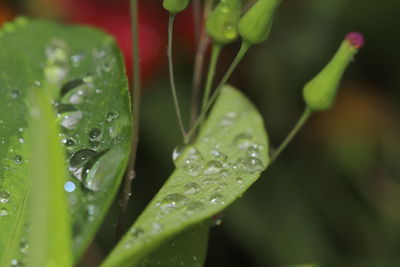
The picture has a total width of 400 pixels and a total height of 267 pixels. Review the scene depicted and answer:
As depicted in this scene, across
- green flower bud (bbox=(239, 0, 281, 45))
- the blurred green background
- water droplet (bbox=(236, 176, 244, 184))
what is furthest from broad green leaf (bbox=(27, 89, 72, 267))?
the blurred green background

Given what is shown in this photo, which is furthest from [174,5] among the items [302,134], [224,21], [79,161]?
[302,134]

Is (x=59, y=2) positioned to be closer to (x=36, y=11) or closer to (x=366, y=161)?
(x=36, y=11)

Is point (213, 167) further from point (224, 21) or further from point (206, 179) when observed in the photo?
point (224, 21)

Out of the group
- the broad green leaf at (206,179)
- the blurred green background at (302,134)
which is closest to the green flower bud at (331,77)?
the broad green leaf at (206,179)

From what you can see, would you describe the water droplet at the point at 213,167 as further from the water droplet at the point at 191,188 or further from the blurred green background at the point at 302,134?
the blurred green background at the point at 302,134

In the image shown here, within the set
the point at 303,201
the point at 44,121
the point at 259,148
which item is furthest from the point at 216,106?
the point at 303,201
